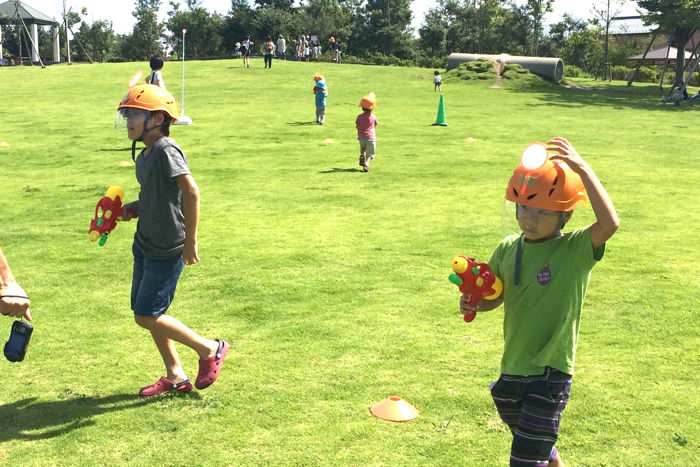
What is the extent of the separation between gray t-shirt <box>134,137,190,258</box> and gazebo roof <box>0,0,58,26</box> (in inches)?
2391

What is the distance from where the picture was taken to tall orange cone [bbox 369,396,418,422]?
4808mm

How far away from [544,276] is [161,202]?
Result: 8.21ft

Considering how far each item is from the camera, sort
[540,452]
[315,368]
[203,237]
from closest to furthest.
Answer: [540,452] < [315,368] < [203,237]

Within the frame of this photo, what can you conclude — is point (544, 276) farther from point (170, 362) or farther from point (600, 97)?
point (600, 97)

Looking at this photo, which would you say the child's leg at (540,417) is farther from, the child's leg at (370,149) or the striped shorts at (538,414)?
the child's leg at (370,149)

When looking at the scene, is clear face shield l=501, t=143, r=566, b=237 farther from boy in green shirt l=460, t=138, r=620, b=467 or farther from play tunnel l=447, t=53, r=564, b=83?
play tunnel l=447, t=53, r=564, b=83

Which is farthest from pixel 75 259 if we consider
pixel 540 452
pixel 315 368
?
pixel 540 452

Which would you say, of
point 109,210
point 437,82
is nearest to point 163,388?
point 109,210

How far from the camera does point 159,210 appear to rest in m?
4.74

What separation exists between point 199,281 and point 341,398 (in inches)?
128

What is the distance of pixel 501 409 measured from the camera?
3553 mm

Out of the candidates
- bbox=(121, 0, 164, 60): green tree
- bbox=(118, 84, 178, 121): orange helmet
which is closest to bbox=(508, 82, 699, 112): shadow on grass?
bbox=(118, 84, 178, 121): orange helmet

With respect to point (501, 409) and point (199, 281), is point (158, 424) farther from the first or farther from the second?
point (199, 281)

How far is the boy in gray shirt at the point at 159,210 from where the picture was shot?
4.70m
